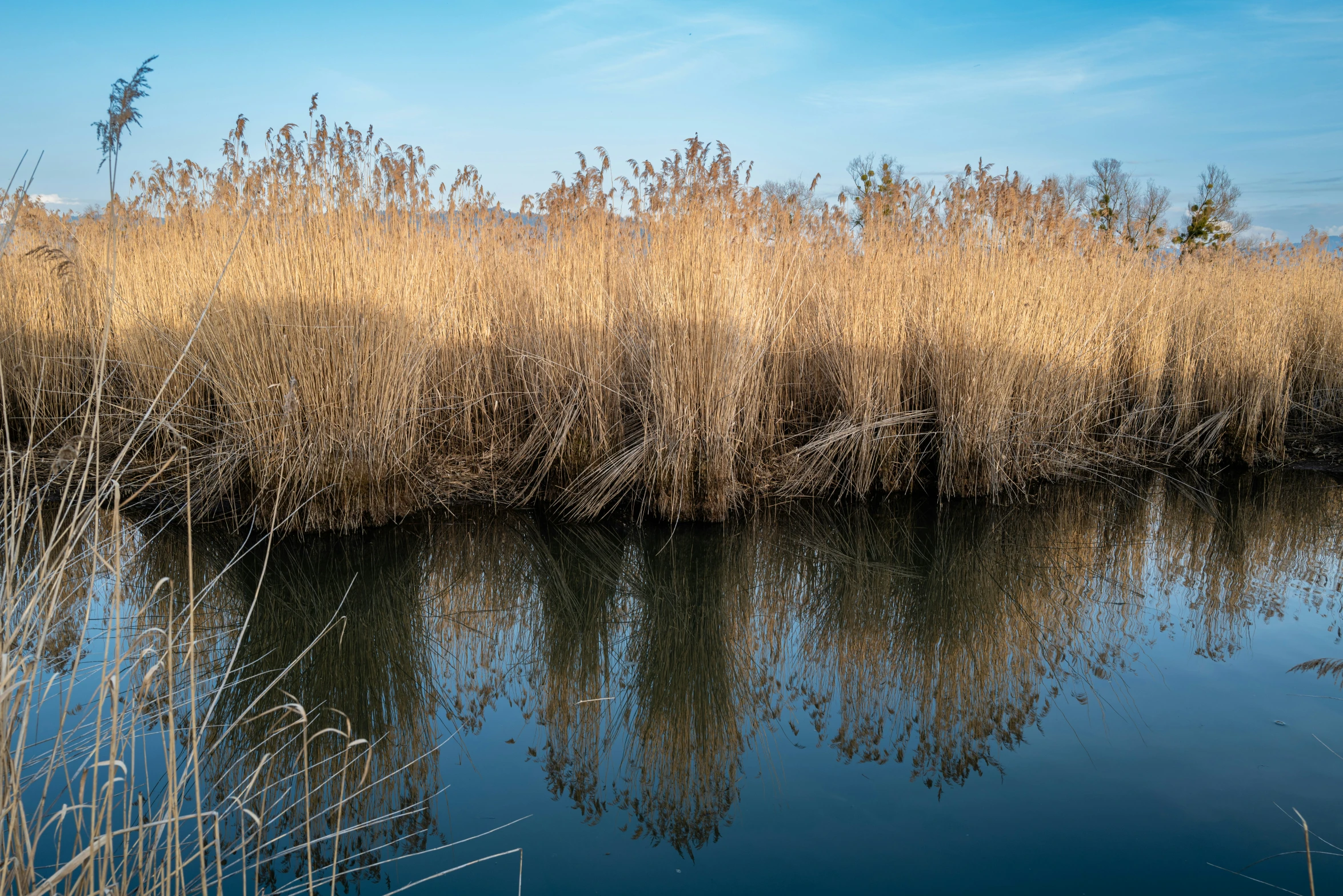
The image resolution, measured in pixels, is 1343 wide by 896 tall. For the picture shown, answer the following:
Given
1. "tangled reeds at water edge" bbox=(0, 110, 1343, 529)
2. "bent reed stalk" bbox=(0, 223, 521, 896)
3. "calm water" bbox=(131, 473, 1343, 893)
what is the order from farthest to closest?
"tangled reeds at water edge" bbox=(0, 110, 1343, 529)
"calm water" bbox=(131, 473, 1343, 893)
"bent reed stalk" bbox=(0, 223, 521, 896)

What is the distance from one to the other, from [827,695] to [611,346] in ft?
8.06

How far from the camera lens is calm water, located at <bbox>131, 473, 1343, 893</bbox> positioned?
1.82 metres

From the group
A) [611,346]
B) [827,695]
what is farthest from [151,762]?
[611,346]

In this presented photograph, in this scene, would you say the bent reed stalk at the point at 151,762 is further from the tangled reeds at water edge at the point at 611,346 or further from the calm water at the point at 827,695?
the tangled reeds at water edge at the point at 611,346

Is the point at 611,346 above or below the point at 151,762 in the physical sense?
above

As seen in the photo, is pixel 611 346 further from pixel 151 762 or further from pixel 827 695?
pixel 151 762

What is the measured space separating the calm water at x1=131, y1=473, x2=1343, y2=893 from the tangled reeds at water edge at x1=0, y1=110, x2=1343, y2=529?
47 cm

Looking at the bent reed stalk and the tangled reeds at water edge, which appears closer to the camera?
the bent reed stalk

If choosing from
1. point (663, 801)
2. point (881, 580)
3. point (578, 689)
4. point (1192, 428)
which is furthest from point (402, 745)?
point (1192, 428)

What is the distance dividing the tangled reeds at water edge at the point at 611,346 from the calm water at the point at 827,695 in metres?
0.47

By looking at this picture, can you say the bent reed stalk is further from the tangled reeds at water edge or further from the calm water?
the tangled reeds at water edge

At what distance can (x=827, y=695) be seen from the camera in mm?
2535

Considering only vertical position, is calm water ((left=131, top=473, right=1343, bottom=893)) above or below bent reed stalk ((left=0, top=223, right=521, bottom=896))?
below

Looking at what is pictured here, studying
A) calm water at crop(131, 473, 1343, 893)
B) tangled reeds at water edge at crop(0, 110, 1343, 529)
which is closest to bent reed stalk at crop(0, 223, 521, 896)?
calm water at crop(131, 473, 1343, 893)
